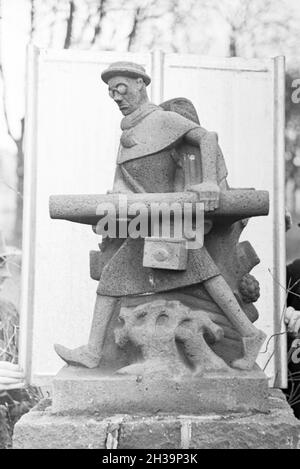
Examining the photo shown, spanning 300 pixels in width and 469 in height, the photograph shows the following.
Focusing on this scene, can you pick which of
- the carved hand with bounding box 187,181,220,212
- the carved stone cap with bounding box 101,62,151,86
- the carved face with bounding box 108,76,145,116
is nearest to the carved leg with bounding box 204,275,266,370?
the carved hand with bounding box 187,181,220,212

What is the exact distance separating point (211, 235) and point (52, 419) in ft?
3.94

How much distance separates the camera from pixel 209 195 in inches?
107

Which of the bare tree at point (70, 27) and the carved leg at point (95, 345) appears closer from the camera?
the carved leg at point (95, 345)

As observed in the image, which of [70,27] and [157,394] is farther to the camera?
A: [70,27]

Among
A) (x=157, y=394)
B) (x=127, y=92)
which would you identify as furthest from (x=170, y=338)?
(x=127, y=92)

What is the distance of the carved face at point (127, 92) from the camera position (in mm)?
2957

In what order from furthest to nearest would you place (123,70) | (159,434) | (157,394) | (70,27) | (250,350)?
1. (70,27)
2. (123,70)
3. (250,350)
4. (157,394)
5. (159,434)

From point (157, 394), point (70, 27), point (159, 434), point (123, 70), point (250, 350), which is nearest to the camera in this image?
point (159, 434)

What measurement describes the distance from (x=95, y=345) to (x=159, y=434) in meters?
0.58

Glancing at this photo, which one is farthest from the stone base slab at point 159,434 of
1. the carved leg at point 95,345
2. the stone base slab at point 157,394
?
the carved leg at point 95,345

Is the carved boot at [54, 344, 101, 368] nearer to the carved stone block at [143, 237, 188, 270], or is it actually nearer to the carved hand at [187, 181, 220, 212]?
the carved stone block at [143, 237, 188, 270]

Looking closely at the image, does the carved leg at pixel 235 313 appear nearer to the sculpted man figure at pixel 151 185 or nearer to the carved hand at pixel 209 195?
the sculpted man figure at pixel 151 185

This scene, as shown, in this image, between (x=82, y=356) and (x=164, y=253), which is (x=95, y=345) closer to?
(x=82, y=356)

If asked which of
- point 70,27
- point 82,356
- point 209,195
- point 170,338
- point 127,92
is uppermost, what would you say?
point 70,27
